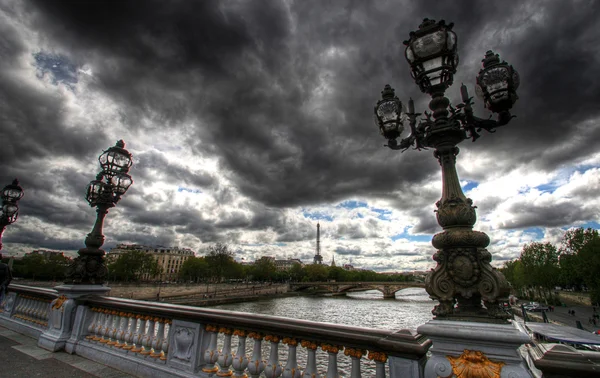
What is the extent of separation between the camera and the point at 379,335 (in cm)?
289

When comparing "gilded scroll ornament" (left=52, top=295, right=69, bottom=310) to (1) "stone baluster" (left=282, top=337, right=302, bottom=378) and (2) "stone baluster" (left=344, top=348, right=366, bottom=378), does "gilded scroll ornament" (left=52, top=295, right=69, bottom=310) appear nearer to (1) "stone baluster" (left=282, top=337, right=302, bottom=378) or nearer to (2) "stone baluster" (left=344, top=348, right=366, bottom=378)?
(1) "stone baluster" (left=282, top=337, right=302, bottom=378)

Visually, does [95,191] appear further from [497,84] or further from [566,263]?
[566,263]

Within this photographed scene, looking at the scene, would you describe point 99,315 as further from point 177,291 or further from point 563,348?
point 177,291

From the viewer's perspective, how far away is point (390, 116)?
3.75 meters

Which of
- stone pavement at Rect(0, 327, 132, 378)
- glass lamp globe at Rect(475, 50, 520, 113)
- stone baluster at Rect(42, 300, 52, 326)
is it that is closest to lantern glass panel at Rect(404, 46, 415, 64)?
glass lamp globe at Rect(475, 50, 520, 113)

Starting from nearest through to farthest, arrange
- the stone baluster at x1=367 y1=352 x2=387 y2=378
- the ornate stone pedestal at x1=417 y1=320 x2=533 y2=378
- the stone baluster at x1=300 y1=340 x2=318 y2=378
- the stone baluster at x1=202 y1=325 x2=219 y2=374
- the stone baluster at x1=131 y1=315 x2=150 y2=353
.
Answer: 1. the ornate stone pedestal at x1=417 y1=320 x2=533 y2=378
2. the stone baluster at x1=367 y1=352 x2=387 y2=378
3. the stone baluster at x1=300 y1=340 x2=318 y2=378
4. the stone baluster at x1=202 y1=325 x2=219 y2=374
5. the stone baluster at x1=131 y1=315 x2=150 y2=353

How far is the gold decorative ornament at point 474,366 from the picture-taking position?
2.20m

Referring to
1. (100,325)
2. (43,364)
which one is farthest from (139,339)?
(43,364)

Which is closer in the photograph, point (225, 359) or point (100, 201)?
point (225, 359)

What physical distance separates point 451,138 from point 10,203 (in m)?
13.5

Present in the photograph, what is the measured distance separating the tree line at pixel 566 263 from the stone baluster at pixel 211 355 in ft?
194

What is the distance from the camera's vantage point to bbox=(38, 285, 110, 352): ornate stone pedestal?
583 centimetres

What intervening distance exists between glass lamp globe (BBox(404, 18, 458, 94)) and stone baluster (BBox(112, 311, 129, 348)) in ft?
19.7

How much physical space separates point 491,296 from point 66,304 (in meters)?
7.51
